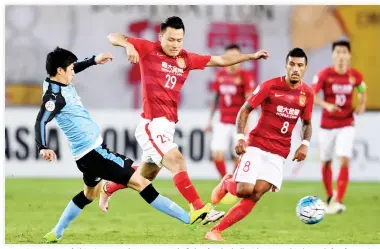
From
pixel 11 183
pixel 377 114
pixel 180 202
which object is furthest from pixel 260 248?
pixel 377 114

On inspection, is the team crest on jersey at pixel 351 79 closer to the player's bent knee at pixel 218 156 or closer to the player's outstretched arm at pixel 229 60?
the player's bent knee at pixel 218 156

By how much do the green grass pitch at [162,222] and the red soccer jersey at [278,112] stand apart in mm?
914

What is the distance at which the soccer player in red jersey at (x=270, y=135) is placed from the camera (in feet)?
28.2

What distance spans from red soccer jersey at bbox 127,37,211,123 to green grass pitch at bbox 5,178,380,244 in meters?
1.21

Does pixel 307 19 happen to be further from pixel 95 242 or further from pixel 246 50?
pixel 95 242

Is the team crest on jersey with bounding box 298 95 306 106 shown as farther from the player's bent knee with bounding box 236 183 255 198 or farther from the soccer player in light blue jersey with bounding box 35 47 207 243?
the soccer player in light blue jersey with bounding box 35 47 207 243

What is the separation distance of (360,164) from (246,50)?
10.7ft

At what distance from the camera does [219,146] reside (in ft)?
44.3

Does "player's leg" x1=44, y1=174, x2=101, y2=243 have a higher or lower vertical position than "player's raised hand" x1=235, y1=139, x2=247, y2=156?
lower

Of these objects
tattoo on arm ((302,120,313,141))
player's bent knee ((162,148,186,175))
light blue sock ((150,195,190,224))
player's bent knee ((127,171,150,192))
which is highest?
tattoo on arm ((302,120,313,141))

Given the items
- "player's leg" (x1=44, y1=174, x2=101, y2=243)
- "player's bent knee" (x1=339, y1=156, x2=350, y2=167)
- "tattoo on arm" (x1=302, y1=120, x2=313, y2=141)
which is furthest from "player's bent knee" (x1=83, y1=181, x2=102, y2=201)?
"player's bent knee" (x1=339, y1=156, x2=350, y2=167)

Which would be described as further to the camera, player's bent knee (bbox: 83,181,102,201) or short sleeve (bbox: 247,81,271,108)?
short sleeve (bbox: 247,81,271,108)

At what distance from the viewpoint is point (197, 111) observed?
1677cm

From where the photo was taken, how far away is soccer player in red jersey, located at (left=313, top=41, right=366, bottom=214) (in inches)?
467
